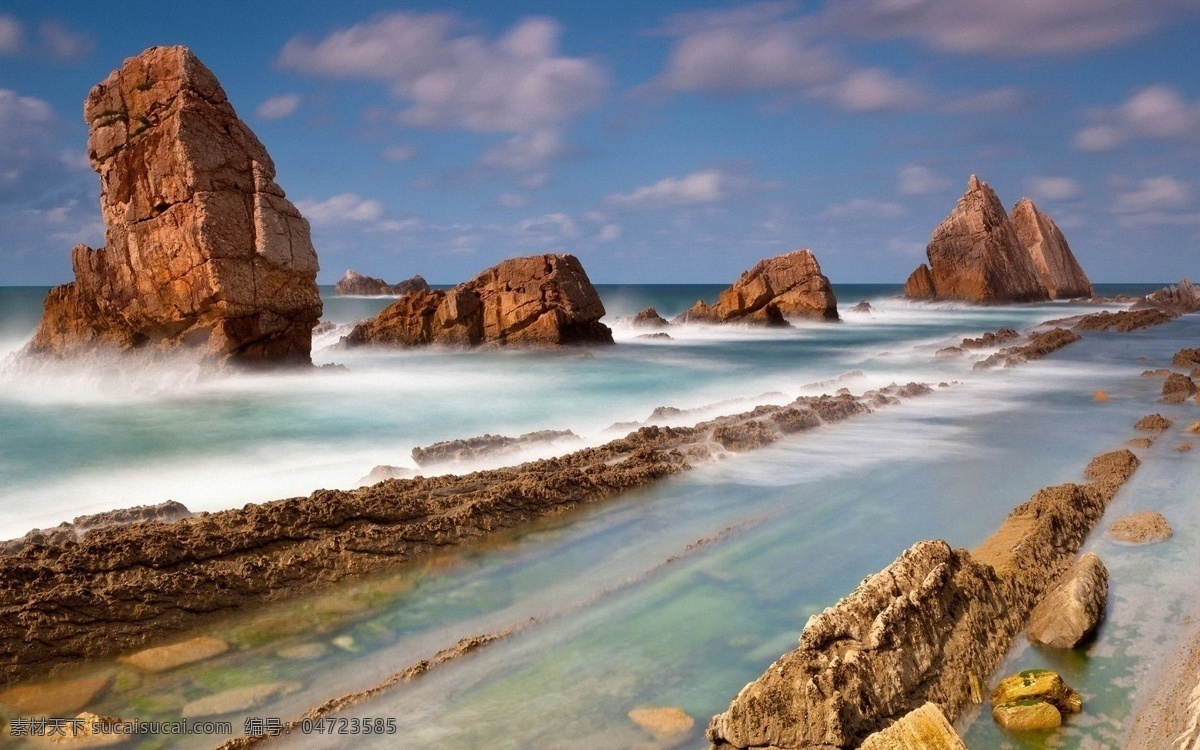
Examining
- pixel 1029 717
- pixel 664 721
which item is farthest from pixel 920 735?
pixel 664 721

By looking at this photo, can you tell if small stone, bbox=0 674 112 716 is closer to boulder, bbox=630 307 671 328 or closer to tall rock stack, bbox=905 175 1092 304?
boulder, bbox=630 307 671 328

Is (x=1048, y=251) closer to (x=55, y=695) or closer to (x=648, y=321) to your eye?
(x=648, y=321)

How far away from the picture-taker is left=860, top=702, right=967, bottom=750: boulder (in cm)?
239

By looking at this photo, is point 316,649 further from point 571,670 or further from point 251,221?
point 251,221

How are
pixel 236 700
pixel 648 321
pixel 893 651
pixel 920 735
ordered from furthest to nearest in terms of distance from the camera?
1. pixel 648 321
2. pixel 236 700
3. pixel 893 651
4. pixel 920 735

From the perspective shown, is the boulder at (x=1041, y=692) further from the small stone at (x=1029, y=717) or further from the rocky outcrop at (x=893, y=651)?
the rocky outcrop at (x=893, y=651)

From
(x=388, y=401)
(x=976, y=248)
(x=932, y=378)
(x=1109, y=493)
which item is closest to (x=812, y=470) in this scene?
(x=1109, y=493)

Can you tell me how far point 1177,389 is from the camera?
485 inches

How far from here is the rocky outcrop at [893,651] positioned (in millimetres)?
2730

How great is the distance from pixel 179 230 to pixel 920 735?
14443mm

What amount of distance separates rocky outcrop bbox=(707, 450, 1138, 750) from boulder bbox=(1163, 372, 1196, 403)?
9270 millimetres

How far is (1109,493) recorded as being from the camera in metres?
6.39

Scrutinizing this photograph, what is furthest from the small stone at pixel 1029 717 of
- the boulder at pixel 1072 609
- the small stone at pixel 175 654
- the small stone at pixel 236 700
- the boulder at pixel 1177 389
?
the boulder at pixel 1177 389

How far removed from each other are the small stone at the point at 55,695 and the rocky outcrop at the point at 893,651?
2740 millimetres
